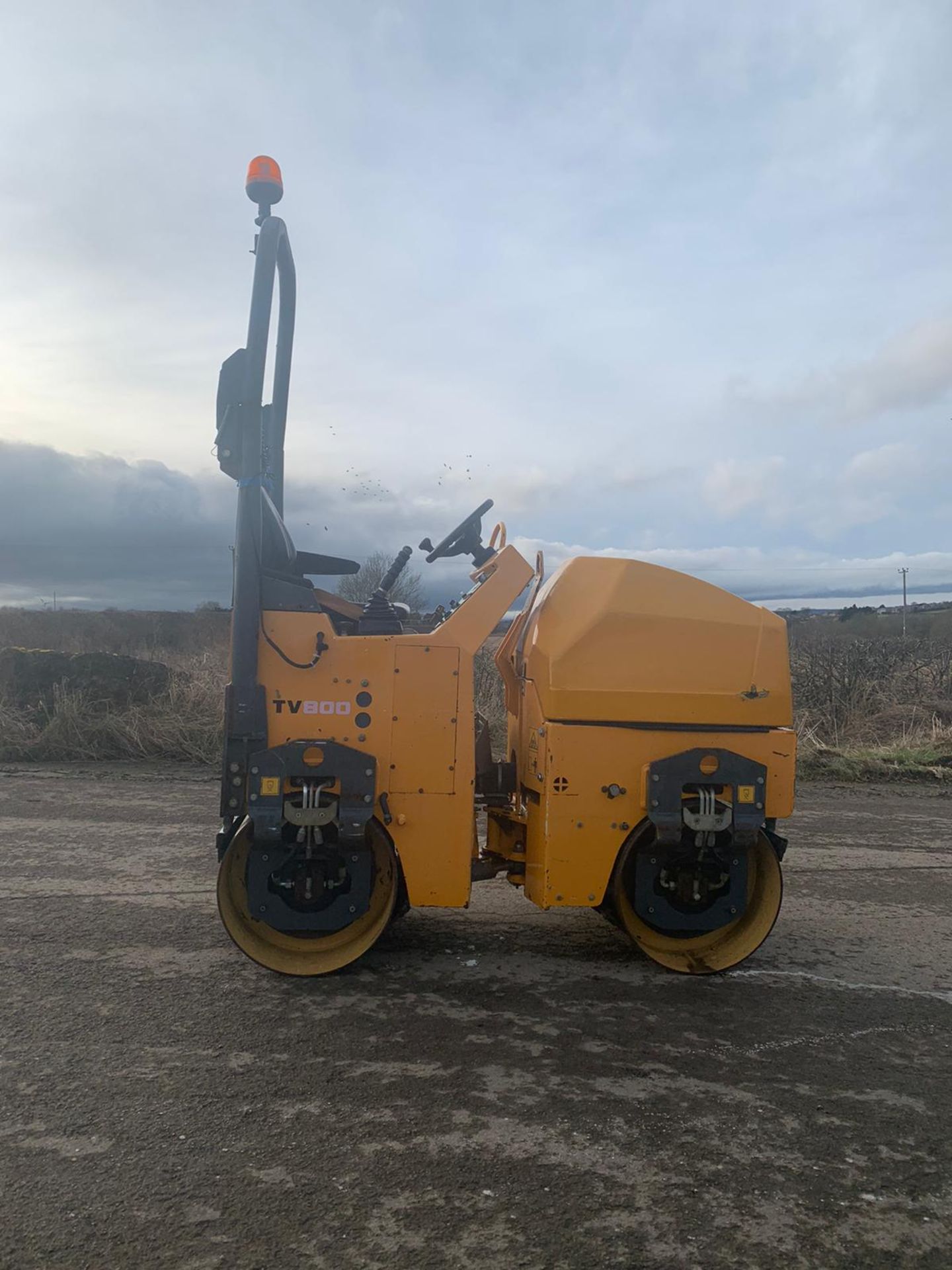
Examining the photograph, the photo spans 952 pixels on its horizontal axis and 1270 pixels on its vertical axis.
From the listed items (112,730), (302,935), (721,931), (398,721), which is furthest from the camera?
(112,730)

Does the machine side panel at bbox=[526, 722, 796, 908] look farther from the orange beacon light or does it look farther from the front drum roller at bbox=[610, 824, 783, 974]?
the orange beacon light

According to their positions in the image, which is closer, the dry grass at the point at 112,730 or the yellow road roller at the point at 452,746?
the yellow road roller at the point at 452,746

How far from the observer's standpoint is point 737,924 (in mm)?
4551


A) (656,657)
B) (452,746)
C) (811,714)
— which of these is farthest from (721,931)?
(811,714)

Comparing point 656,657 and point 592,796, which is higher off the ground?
point 656,657

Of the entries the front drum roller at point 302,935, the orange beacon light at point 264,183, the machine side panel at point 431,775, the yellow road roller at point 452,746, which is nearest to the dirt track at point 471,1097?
the front drum roller at point 302,935

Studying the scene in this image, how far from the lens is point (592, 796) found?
4.19 meters

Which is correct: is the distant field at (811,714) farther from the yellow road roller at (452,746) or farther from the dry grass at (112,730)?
the yellow road roller at (452,746)

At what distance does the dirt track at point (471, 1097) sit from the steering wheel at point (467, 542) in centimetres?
201

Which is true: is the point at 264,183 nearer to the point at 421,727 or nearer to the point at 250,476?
the point at 250,476

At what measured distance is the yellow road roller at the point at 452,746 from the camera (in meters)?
4.15

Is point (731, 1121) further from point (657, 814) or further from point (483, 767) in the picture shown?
point (483, 767)

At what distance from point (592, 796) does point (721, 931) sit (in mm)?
1059

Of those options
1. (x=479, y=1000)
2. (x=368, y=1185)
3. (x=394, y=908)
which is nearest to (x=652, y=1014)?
(x=479, y=1000)
